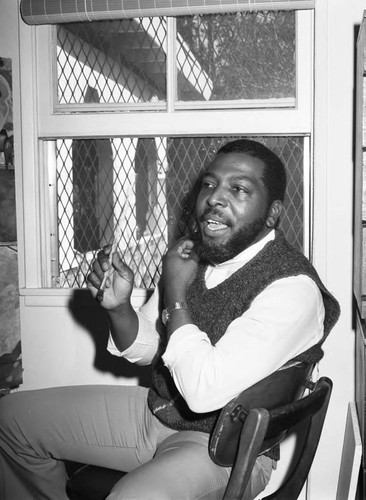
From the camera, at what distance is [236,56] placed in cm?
256

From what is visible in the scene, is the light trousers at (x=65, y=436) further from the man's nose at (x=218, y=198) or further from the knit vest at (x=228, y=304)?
the man's nose at (x=218, y=198)

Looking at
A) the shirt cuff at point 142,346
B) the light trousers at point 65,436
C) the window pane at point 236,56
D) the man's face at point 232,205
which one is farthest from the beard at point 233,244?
the window pane at point 236,56

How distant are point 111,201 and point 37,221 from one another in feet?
1.08

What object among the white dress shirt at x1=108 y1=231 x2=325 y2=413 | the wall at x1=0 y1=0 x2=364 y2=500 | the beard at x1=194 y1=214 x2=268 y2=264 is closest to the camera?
the white dress shirt at x1=108 y1=231 x2=325 y2=413

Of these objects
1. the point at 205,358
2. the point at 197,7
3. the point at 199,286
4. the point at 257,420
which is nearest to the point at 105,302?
the point at 199,286

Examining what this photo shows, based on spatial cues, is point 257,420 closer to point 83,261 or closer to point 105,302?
point 105,302

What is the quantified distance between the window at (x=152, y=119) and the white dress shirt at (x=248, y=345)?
3.30 ft

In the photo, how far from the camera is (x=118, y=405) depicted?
184 centimetres

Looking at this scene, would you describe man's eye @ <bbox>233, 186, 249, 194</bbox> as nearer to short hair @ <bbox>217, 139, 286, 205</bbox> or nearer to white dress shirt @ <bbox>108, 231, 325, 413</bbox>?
short hair @ <bbox>217, 139, 286, 205</bbox>

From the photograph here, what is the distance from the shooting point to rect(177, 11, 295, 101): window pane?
8.24ft

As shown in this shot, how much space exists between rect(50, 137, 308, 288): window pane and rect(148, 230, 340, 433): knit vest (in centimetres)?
91

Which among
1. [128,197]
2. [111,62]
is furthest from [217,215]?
[111,62]

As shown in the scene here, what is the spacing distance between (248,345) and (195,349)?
12 cm

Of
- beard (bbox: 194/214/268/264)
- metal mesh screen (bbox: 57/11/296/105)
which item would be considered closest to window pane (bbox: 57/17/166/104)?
metal mesh screen (bbox: 57/11/296/105)
